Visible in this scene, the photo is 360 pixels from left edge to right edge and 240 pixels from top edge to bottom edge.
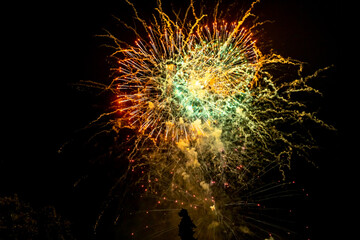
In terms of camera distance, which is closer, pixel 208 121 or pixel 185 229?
pixel 185 229

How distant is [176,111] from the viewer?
21.8 feet

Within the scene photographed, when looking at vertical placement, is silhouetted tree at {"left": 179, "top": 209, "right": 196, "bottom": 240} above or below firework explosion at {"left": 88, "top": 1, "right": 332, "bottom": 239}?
below

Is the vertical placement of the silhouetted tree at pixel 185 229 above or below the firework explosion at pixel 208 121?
below

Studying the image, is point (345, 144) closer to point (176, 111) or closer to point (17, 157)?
point (176, 111)

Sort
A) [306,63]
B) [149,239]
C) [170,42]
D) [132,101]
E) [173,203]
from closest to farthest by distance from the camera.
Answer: [170,42] → [132,101] → [306,63] → [149,239] → [173,203]

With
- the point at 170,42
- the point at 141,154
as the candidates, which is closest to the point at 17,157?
the point at 141,154

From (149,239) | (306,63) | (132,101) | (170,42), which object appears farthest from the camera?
(149,239)

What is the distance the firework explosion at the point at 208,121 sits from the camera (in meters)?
5.75

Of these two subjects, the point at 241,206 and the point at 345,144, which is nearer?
the point at 345,144

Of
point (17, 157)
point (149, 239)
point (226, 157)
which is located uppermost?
point (17, 157)

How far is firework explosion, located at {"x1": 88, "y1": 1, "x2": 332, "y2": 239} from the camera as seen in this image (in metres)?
5.75

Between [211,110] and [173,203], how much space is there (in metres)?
6.11

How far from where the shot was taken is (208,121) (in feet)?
22.3

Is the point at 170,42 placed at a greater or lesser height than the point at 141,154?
greater
